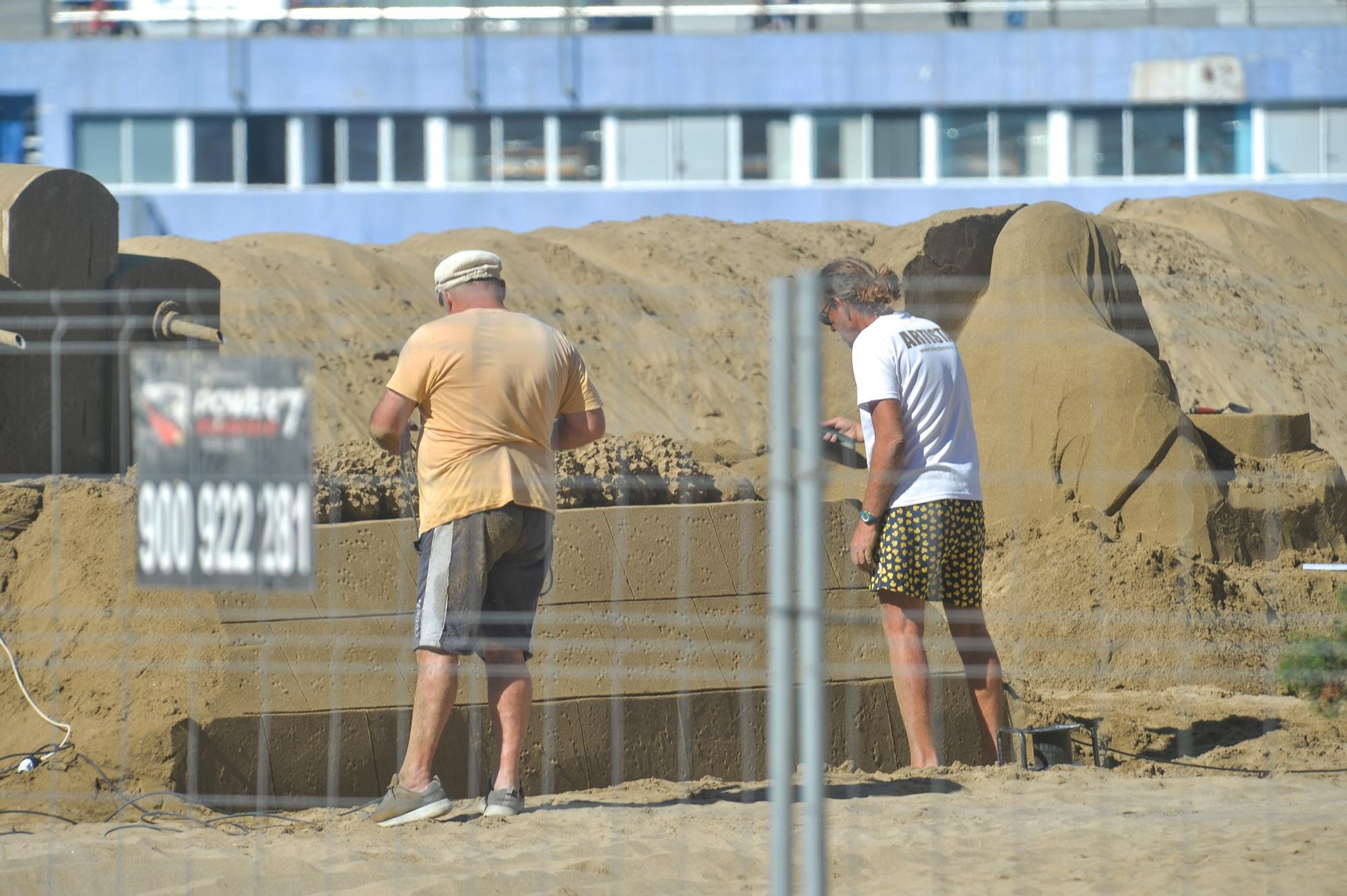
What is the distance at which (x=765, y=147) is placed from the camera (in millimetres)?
26156

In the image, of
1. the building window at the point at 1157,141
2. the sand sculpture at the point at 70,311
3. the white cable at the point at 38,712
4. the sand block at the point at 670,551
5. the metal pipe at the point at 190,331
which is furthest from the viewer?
the building window at the point at 1157,141

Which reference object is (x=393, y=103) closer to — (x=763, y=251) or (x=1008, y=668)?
(x=763, y=251)

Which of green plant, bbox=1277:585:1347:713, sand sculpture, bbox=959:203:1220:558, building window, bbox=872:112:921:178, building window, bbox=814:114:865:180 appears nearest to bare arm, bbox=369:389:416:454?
green plant, bbox=1277:585:1347:713

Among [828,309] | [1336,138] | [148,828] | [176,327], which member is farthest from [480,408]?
[1336,138]

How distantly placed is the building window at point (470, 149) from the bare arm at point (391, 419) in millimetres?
22469

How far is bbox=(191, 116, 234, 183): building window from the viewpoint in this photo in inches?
1025

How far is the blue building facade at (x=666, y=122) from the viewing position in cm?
2572

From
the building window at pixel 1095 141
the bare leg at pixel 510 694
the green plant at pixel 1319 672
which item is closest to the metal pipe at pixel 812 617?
the bare leg at pixel 510 694

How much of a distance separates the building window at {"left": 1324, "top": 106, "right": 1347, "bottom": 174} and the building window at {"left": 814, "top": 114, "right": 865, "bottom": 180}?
759 centimetres

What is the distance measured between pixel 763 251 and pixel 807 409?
19370 millimetres

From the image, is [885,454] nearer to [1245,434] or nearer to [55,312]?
[55,312]

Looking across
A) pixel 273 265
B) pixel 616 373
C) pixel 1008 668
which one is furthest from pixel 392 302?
pixel 1008 668

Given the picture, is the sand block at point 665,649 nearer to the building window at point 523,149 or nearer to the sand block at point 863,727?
the sand block at point 863,727

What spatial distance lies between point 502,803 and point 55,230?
451cm
